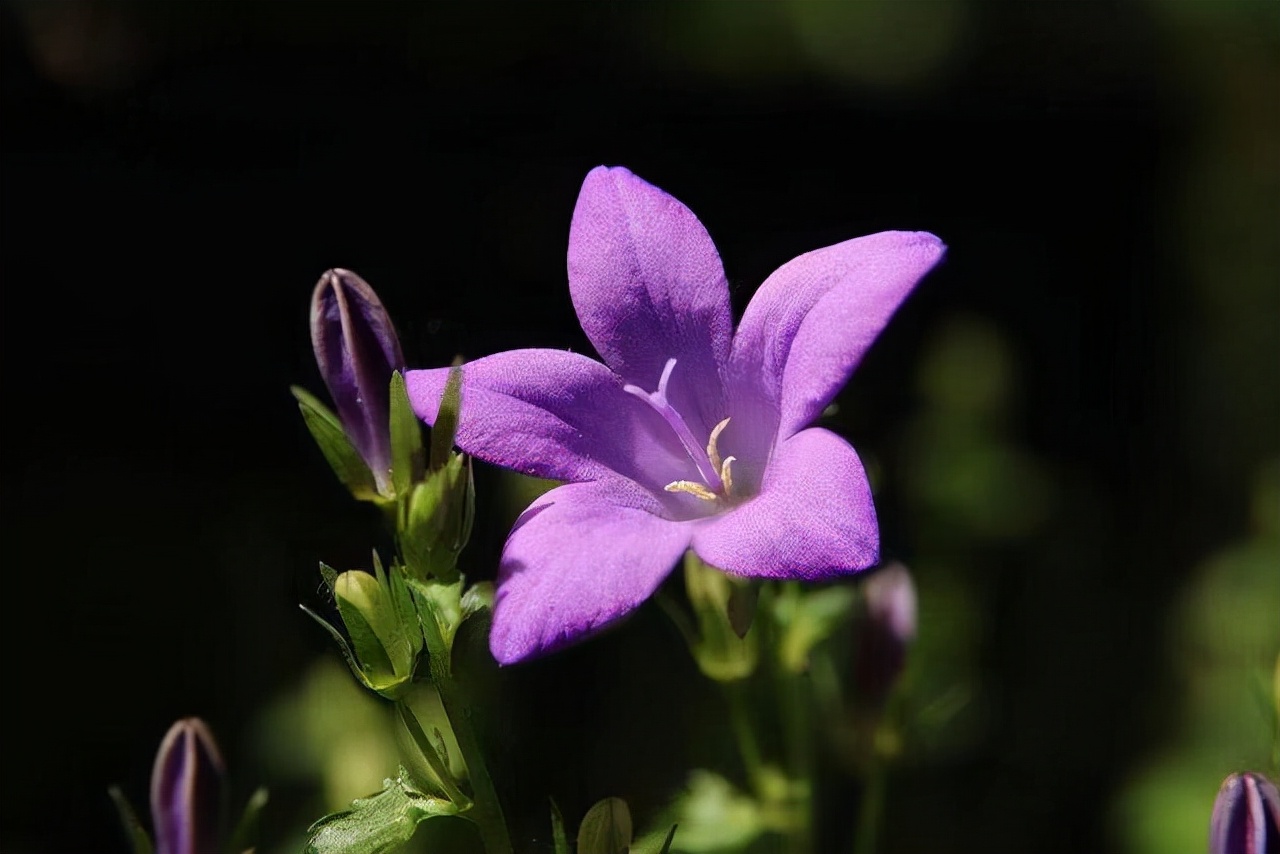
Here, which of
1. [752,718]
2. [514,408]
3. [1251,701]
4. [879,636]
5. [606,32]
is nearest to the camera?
[514,408]

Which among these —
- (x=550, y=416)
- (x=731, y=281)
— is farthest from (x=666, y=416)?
(x=731, y=281)

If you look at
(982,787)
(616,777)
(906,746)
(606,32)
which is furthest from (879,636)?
(606,32)

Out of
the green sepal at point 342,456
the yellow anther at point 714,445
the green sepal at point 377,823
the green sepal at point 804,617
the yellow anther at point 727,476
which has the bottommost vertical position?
the green sepal at point 804,617

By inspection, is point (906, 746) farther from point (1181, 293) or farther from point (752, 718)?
point (1181, 293)

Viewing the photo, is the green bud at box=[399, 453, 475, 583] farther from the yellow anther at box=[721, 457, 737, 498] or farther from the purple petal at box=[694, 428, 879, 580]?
the yellow anther at box=[721, 457, 737, 498]

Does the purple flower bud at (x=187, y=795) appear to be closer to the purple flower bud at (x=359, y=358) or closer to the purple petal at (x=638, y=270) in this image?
the purple flower bud at (x=359, y=358)

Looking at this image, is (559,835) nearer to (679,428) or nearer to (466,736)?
(466,736)

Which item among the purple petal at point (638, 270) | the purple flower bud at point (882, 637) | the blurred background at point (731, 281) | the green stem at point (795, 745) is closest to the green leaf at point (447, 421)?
the purple petal at point (638, 270)
